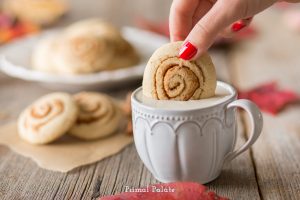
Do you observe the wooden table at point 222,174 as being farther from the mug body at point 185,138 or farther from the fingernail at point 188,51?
the fingernail at point 188,51

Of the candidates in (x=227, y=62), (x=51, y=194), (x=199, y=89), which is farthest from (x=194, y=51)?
(x=227, y=62)

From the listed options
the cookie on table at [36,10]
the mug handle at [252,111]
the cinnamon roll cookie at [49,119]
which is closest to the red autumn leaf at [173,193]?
the mug handle at [252,111]

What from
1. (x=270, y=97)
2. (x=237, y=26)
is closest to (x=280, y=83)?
(x=270, y=97)

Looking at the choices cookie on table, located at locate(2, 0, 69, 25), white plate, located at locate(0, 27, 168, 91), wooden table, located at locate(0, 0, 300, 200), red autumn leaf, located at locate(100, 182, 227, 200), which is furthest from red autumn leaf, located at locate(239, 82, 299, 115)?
cookie on table, located at locate(2, 0, 69, 25)

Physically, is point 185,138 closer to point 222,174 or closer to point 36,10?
point 222,174

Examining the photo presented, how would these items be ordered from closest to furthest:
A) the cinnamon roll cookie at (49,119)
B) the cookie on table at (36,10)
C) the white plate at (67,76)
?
the cinnamon roll cookie at (49,119) → the white plate at (67,76) → the cookie on table at (36,10)
